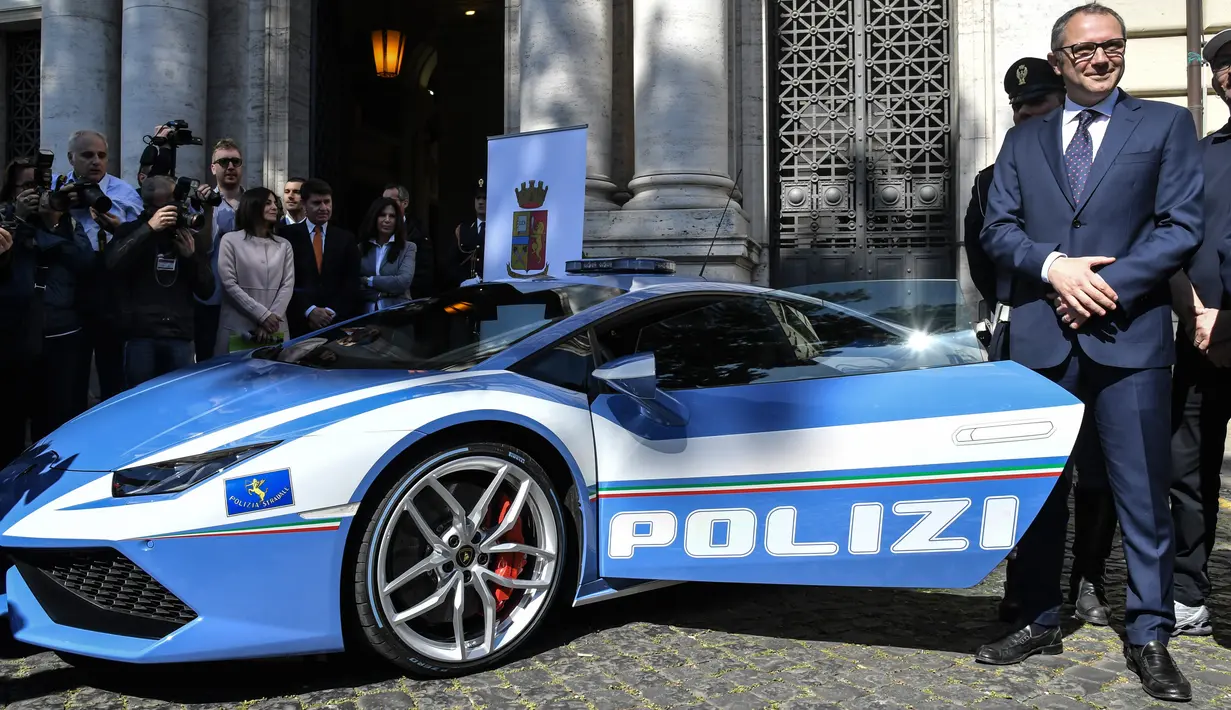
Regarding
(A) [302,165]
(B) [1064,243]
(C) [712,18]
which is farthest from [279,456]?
(A) [302,165]

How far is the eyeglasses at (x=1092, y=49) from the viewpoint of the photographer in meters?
3.18

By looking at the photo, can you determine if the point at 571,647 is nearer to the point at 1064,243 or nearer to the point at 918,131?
the point at 1064,243

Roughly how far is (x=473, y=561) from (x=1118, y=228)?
2.23 meters

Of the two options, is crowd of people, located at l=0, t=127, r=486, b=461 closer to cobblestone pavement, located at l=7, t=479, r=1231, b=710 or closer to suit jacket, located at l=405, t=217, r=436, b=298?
suit jacket, located at l=405, t=217, r=436, b=298

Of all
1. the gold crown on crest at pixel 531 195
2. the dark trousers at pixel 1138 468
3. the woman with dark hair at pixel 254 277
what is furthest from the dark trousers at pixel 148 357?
the dark trousers at pixel 1138 468

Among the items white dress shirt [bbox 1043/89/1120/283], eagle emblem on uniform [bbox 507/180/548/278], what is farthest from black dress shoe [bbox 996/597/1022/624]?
eagle emblem on uniform [bbox 507/180/548/278]

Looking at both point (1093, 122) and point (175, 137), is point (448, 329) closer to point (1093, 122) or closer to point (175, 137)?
point (1093, 122)

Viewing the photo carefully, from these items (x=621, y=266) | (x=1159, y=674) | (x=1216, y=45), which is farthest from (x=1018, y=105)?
(x=1159, y=674)

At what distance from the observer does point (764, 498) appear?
3332 mm

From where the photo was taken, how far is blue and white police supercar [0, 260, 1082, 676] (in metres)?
2.84

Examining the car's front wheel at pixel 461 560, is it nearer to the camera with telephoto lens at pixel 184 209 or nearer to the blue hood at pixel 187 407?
the blue hood at pixel 187 407

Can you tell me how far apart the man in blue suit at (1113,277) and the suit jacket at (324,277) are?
430cm

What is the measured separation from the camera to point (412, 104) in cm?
1873

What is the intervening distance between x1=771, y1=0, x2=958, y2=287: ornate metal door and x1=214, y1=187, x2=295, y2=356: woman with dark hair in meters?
5.92
